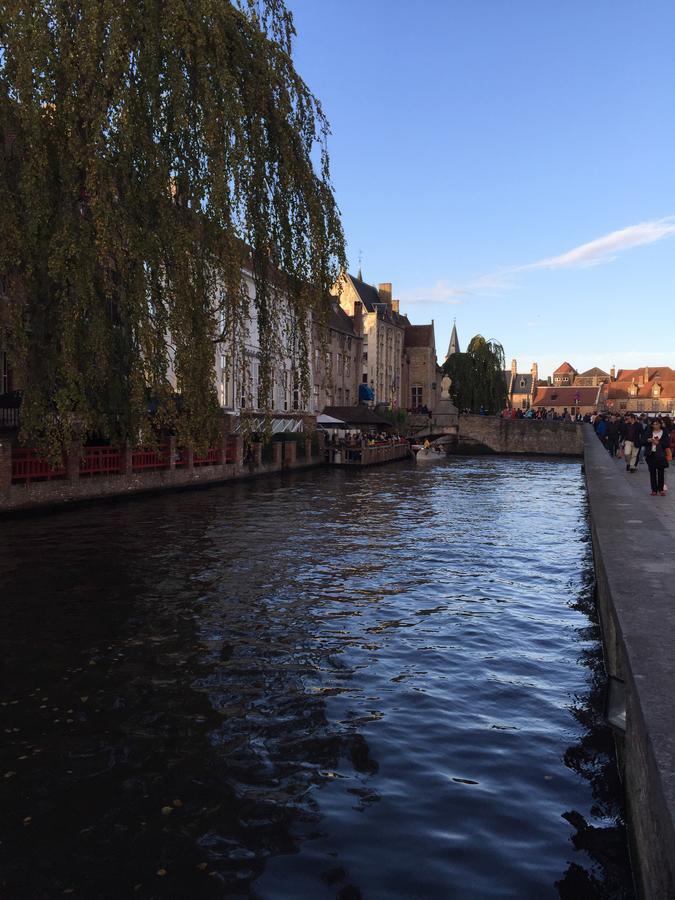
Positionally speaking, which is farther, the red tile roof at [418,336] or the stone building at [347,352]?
the red tile roof at [418,336]

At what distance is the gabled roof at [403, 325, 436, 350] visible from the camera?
84.1 meters

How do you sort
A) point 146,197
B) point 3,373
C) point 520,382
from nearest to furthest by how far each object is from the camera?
point 146,197, point 3,373, point 520,382

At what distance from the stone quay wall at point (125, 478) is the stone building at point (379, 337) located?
121ft

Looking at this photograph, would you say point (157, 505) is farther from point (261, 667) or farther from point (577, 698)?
point (577, 698)

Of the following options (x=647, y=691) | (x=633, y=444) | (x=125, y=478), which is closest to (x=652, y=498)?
(x=633, y=444)

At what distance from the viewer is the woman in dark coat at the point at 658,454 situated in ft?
55.0

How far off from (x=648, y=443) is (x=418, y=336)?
6794 cm

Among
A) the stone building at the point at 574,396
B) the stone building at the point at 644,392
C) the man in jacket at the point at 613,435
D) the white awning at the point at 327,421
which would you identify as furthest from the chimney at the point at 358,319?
the stone building at the point at 644,392

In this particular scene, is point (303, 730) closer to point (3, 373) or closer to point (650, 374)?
point (3, 373)

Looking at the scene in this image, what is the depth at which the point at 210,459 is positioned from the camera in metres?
28.2

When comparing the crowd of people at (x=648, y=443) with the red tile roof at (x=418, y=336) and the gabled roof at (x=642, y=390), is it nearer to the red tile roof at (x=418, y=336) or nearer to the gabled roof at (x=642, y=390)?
the red tile roof at (x=418, y=336)

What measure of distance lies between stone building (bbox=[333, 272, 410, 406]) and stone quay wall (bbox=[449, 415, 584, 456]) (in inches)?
464

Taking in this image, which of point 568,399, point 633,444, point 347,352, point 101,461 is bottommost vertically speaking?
point 101,461

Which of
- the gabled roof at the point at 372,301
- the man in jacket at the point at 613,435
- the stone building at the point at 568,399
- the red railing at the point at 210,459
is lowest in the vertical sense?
the red railing at the point at 210,459
